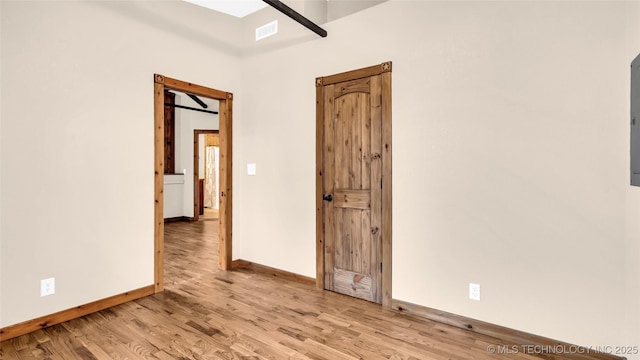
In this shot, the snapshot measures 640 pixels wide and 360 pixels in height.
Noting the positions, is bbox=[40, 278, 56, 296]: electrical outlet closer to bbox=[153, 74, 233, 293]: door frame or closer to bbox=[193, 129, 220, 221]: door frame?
bbox=[153, 74, 233, 293]: door frame

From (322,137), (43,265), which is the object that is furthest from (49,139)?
(322,137)

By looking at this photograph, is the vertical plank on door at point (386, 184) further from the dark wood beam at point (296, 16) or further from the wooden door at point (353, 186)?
the dark wood beam at point (296, 16)

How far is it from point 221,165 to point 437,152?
262 cm

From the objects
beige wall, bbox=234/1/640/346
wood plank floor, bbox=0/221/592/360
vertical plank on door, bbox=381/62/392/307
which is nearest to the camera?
beige wall, bbox=234/1/640/346

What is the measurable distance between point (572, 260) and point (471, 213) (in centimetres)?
68

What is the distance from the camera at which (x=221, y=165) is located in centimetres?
412

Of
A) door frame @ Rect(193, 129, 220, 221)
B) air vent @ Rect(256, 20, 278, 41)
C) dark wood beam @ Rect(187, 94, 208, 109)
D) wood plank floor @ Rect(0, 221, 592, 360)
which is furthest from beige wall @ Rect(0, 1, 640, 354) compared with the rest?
door frame @ Rect(193, 129, 220, 221)

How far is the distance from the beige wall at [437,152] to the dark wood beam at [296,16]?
151 millimetres

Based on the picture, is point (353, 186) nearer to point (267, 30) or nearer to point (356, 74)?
point (356, 74)

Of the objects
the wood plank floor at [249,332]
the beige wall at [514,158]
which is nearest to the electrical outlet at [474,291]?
the beige wall at [514,158]

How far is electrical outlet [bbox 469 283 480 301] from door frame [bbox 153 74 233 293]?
9.06 ft

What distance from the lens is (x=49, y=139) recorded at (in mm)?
2580

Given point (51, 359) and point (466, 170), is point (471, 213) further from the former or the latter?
point (51, 359)

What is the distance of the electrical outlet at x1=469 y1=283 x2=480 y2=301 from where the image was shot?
253 centimetres
